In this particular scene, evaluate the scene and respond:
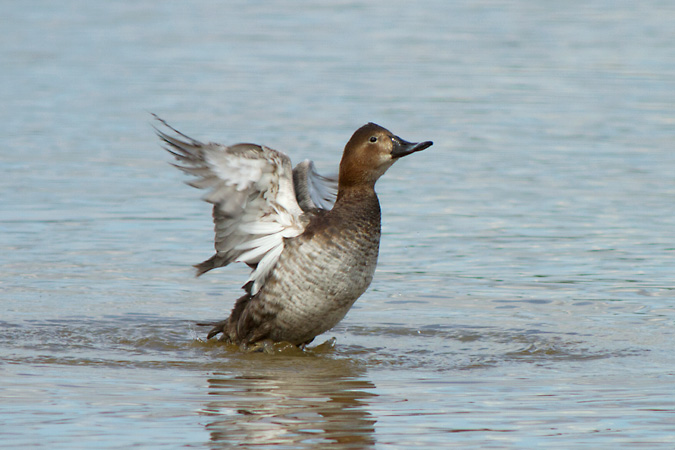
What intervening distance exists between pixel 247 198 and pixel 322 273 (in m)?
0.65

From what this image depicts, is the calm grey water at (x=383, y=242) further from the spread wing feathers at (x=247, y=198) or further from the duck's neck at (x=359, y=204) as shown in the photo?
the duck's neck at (x=359, y=204)

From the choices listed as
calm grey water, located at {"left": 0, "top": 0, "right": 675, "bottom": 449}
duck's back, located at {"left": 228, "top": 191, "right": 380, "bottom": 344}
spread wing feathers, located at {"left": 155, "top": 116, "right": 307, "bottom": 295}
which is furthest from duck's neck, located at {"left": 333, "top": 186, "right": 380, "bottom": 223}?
calm grey water, located at {"left": 0, "top": 0, "right": 675, "bottom": 449}

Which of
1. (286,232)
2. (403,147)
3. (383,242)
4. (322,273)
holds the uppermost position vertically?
(403,147)

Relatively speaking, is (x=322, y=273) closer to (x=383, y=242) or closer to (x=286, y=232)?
(x=286, y=232)

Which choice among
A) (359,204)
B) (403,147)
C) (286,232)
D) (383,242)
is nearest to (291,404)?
(286,232)

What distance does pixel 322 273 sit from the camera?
7566 millimetres

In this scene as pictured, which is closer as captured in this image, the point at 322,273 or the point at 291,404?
the point at 291,404

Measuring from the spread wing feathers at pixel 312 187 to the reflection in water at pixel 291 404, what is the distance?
110cm

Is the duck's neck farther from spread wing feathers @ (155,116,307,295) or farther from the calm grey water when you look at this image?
the calm grey water

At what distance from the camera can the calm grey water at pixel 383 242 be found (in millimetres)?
6254

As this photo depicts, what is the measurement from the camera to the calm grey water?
6254 millimetres

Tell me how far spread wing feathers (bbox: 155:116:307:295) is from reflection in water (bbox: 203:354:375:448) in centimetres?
66

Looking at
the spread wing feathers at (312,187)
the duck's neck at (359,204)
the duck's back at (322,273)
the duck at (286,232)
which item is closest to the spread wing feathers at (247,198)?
the duck at (286,232)

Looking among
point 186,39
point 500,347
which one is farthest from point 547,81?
Result: point 500,347
